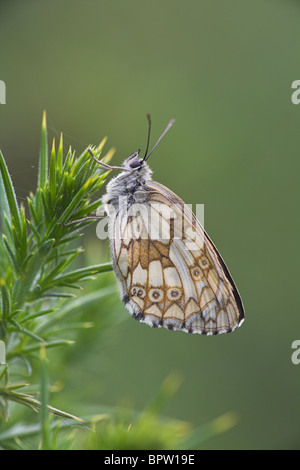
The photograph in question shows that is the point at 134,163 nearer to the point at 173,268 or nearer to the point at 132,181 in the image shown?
the point at 132,181

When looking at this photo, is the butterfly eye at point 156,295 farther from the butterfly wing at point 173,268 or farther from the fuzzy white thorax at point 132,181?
the fuzzy white thorax at point 132,181

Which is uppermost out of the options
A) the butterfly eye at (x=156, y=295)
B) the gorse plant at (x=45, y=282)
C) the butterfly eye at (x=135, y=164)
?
the butterfly eye at (x=135, y=164)

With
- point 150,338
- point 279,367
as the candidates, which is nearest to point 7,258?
point 150,338

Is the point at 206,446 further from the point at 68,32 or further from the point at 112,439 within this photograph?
the point at 68,32

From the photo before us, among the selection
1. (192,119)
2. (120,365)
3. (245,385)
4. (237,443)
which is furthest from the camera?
(192,119)

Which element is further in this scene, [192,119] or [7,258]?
[192,119]

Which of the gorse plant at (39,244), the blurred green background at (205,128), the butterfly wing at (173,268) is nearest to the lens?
the gorse plant at (39,244)

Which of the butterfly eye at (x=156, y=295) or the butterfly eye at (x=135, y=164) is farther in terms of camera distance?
the butterfly eye at (x=135, y=164)

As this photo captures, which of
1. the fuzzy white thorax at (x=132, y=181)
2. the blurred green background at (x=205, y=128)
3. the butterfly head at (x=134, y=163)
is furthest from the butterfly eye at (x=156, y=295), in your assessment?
the blurred green background at (x=205, y=128)
